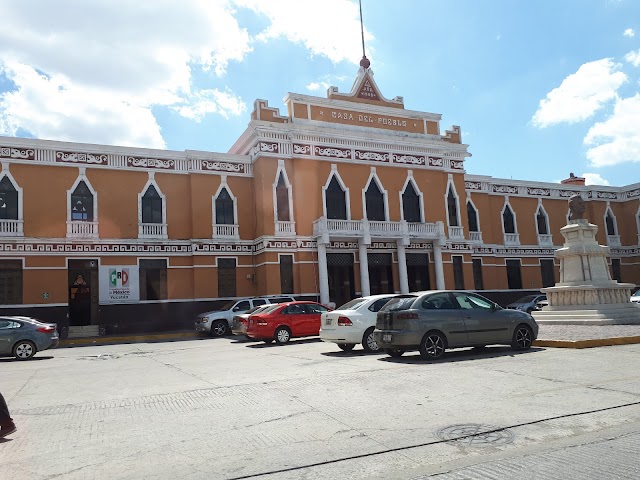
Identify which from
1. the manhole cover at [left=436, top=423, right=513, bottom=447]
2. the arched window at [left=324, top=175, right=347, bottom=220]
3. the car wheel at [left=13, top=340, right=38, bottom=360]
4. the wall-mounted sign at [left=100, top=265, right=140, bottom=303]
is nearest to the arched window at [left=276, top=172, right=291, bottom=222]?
the arched window at [left=324, top=175, right=347, bottom=220]

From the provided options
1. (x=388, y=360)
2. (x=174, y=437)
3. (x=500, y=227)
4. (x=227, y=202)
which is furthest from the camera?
(x=500, y=227)

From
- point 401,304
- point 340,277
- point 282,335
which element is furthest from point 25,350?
point 340,277

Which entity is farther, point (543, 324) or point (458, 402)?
point (543, 324)

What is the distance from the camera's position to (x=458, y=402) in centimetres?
727

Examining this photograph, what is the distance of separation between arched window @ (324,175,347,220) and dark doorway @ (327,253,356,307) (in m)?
2.39

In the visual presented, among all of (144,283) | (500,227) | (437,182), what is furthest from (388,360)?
(500,227)

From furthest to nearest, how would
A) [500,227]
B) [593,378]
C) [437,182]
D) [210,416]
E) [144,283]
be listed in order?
1. [500,227]
2. [437,182]
3. [144,283]
4. [593,378]
5. [210,416]

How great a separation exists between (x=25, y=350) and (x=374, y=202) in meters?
20.5

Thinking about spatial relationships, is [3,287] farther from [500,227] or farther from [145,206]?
[500,227]

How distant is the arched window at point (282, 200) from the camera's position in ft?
97.0

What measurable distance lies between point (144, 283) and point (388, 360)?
63.8 ft

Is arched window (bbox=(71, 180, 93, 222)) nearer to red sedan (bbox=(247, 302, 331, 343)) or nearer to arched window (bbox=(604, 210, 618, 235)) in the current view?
red sedan (bbox=(247, 302, 331, 343))

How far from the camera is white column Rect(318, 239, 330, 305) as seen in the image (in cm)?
2845

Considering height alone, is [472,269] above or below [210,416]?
above
